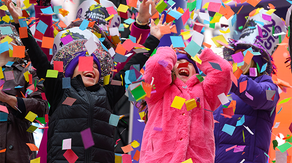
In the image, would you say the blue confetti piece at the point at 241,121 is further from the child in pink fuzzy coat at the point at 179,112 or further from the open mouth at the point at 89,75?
the open mouth at the point at 89,75

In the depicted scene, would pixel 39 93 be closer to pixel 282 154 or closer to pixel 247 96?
pixel 247 96

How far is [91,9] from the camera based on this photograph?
121 inches

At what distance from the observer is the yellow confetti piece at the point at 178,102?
2.01 metres

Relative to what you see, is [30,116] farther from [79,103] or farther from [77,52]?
[77,52]

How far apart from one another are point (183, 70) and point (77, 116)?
0.79 metres

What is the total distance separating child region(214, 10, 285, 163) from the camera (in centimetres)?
238

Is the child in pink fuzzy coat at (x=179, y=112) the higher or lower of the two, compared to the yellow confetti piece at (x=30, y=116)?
higher

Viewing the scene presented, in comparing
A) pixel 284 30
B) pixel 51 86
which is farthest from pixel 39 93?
pixel 284 30

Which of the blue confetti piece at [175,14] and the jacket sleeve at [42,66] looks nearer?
the jacket sleeve at [42,66]

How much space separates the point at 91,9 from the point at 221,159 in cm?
179

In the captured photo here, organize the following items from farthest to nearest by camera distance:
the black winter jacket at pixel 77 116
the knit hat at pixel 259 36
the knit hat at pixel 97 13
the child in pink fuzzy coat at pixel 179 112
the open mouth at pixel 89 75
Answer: the knit hat at pixel 97 13 < the knit hat at pixel 259 36 < the open mouth at pixel 89 75 < the black winter jacket at pixel 77 116 < the child in pink fuzzy coat at pixel 179 112

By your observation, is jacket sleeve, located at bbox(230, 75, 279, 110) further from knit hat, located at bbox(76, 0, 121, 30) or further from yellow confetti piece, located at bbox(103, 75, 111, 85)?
knit hat, located at bbox(76, 0, 121, 30)

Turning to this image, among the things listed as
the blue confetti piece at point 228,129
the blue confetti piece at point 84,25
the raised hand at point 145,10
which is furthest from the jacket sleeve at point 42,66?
the blue confetti piece at point 228,129

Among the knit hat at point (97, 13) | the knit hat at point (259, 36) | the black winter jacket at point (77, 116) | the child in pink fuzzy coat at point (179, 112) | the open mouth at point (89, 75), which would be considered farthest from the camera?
the knit hat at point (97, 13)
